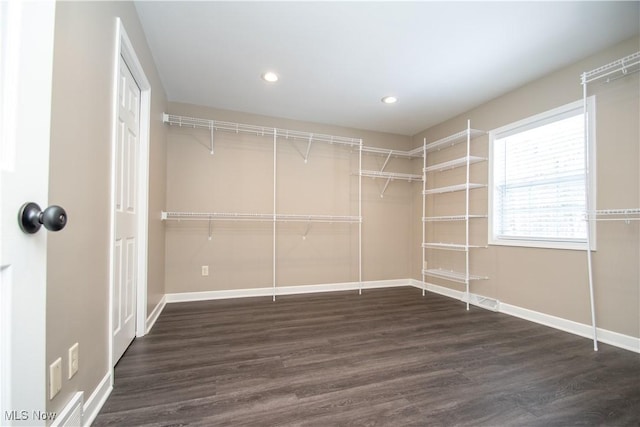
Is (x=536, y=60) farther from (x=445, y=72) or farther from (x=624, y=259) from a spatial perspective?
(x=624, y=259)

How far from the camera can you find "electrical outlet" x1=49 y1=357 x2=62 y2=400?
0.97 metres

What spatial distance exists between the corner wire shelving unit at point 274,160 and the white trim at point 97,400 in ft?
5.97

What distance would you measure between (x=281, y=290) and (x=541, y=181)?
315 cm

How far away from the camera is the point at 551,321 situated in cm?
258

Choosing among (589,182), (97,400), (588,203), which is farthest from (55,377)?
(589,182)

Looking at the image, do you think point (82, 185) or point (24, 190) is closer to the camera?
point (24, 190)

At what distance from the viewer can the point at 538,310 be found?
8.82 feet

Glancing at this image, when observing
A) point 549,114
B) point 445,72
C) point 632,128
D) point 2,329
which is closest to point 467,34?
point 445,72

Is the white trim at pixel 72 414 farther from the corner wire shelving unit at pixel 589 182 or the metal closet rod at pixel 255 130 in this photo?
the corner wire shelving unit at pixel 589 182

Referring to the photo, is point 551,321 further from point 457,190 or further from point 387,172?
point 387,172

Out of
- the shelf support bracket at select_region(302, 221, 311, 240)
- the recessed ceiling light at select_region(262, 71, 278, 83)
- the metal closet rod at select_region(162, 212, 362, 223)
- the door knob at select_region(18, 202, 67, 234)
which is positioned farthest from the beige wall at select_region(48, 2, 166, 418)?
the shelf support bracket at select_region(302, 221, 311, 240)

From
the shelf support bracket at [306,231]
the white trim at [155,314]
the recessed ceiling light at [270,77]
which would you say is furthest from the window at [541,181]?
the white trim at [155,314]

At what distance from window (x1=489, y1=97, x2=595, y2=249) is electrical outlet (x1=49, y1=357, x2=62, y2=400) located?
11.3 feet

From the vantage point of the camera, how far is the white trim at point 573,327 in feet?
6.87
